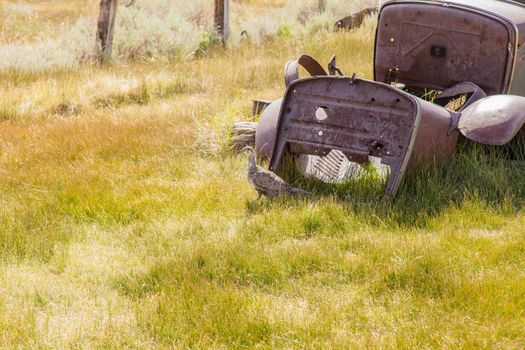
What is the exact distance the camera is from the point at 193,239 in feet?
17.4

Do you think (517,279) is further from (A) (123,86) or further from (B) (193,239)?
(A) (123,86)

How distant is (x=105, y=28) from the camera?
42.4 ft

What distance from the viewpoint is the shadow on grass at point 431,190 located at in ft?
17.7

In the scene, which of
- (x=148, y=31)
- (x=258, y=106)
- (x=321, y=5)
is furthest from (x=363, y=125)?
(x=321, y=5)

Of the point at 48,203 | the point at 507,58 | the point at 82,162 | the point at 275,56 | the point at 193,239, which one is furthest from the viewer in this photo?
the point at 275,56

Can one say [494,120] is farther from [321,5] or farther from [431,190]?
[321,5]

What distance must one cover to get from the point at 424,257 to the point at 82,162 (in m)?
3.81

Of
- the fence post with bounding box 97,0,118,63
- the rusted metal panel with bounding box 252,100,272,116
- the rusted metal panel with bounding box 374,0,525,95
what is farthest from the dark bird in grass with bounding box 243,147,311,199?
the fence post with bounding box 97,0,118,63

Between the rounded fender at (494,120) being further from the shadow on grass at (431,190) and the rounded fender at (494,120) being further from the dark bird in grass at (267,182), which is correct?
the dark bird in grass at (267,182)

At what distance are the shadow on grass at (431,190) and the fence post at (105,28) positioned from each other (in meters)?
7.50

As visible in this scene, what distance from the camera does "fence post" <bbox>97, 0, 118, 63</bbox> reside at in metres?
12.8

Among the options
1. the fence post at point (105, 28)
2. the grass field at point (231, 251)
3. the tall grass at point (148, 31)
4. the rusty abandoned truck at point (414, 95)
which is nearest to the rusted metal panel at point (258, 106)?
the grass field at point (231, 251)

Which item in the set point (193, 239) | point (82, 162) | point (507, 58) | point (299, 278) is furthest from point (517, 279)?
point (82, 162)

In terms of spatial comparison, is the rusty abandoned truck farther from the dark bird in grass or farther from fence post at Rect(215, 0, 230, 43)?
fence post at Rect(215, 0, 230, 43)
